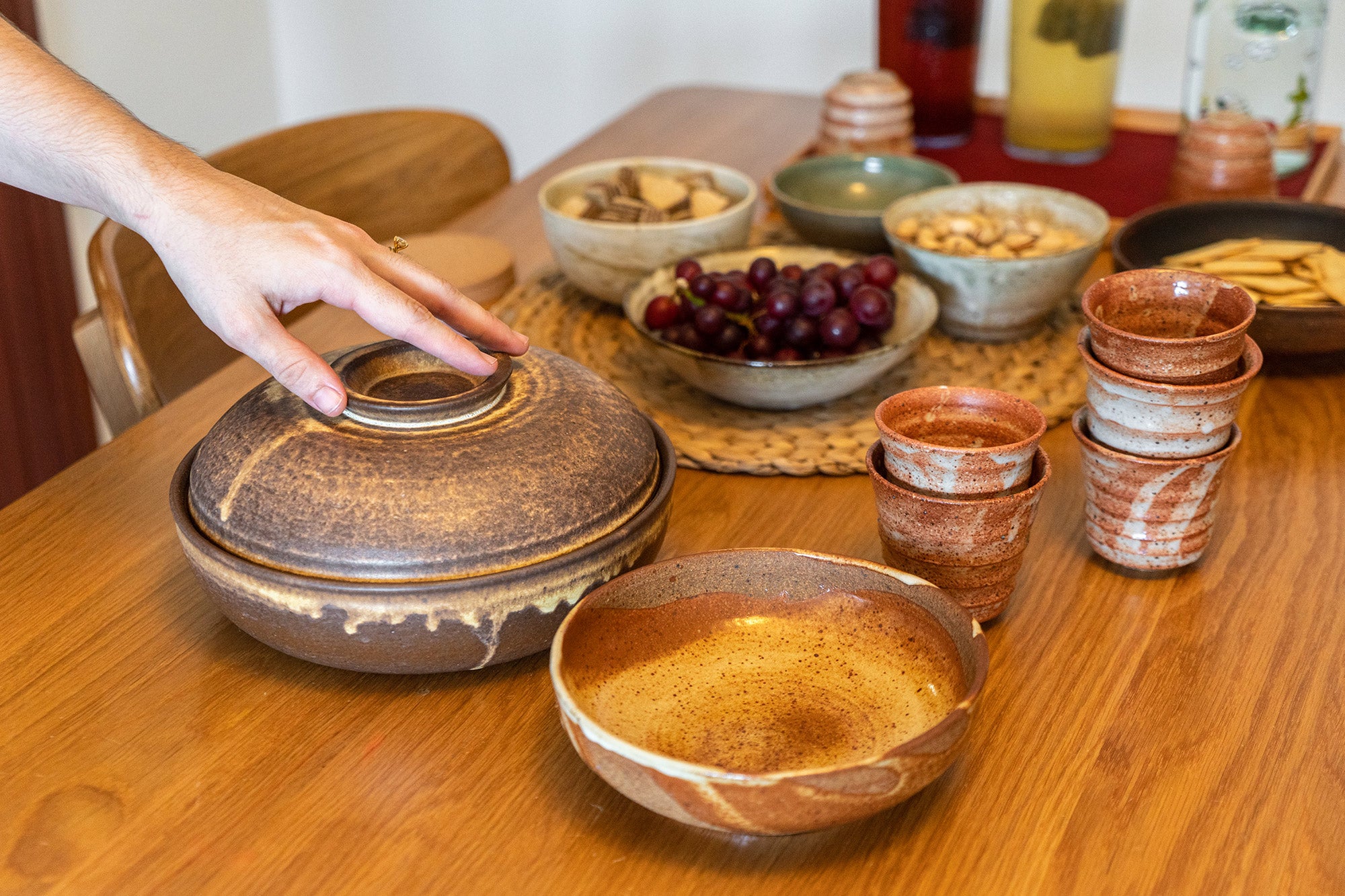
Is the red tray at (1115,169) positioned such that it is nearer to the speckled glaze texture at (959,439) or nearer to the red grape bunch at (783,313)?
the red grape bunch at (783,313)

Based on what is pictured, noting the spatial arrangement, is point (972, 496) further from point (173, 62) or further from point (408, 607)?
point (173, 62)

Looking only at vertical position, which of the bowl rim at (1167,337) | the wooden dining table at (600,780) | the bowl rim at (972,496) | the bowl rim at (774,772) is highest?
Answer: the bowl rim at (1167,337)

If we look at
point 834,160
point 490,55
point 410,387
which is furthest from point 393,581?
point 490,55

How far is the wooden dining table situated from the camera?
0.63 m

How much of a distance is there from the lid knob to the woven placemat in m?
0.27

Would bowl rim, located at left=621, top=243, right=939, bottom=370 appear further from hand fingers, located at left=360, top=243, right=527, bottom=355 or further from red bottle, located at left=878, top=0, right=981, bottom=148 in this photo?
red bottle, located at left=878, top=0, right=981, bottom=148

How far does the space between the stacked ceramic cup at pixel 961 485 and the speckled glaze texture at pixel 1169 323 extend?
8 centimetres

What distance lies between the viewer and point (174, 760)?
2.30 ft

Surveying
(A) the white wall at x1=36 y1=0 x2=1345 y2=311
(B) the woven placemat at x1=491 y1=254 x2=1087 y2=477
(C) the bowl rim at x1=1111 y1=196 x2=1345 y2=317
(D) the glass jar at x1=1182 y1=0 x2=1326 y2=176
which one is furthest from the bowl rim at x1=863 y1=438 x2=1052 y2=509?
(A) the white wall at x1=36 y1=0 x2=1345 y2=311

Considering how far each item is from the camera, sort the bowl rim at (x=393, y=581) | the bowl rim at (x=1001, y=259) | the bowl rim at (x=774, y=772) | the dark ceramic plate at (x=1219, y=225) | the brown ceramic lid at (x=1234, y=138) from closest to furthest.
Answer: the bowl rim at (x=774, y=772), the bowl rim at (x=393, y=581), the bowl rim at (x=1001, y=259), the dark ceramic plate at (x=1219, y=225), the brown ceramic lid at (x=1234, y=138)

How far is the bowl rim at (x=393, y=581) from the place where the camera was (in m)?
0.69

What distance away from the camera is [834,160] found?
1.49 m

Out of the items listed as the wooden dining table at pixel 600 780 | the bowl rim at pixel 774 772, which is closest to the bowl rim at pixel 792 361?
the wooden dining table at pixel 600 780

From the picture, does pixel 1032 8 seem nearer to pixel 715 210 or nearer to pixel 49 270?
pixel 715 210
